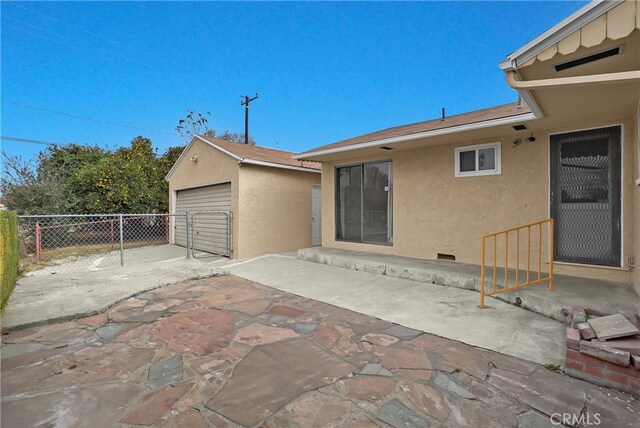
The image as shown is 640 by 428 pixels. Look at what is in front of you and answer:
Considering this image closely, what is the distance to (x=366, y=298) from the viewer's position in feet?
16.0

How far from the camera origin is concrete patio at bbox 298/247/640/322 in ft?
11.9

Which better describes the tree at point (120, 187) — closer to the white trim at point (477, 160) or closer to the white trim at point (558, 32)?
the white trim at point (477, 160)

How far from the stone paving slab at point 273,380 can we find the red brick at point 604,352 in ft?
0.78

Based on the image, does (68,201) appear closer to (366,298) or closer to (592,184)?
(366,298)

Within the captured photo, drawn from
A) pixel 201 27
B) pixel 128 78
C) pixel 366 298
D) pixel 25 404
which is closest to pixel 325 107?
pixel 201 27

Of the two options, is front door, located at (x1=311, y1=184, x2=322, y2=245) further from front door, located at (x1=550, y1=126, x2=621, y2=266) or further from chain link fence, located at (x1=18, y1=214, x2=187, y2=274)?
front door, located at (x1=550, y1=126, x2=621, y2=266)

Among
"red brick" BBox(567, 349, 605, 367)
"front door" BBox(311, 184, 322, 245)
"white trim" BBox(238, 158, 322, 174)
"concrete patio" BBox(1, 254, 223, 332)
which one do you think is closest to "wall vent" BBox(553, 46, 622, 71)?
"red brick" BBox(567, 349, 605, 367)

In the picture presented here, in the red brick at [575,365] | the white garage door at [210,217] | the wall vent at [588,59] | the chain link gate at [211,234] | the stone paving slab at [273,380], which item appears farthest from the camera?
the white garage door at [210,217]

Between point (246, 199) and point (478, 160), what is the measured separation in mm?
5915

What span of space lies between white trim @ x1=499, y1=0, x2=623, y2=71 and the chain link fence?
835cm

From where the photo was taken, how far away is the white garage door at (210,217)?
9.34m

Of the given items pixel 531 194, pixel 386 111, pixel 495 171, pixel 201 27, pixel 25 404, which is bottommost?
pixel 25 404

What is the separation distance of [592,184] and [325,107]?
19.9 metres

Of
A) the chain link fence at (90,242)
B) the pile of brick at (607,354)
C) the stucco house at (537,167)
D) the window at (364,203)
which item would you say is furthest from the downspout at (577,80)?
the chain link fence at (90,242)
